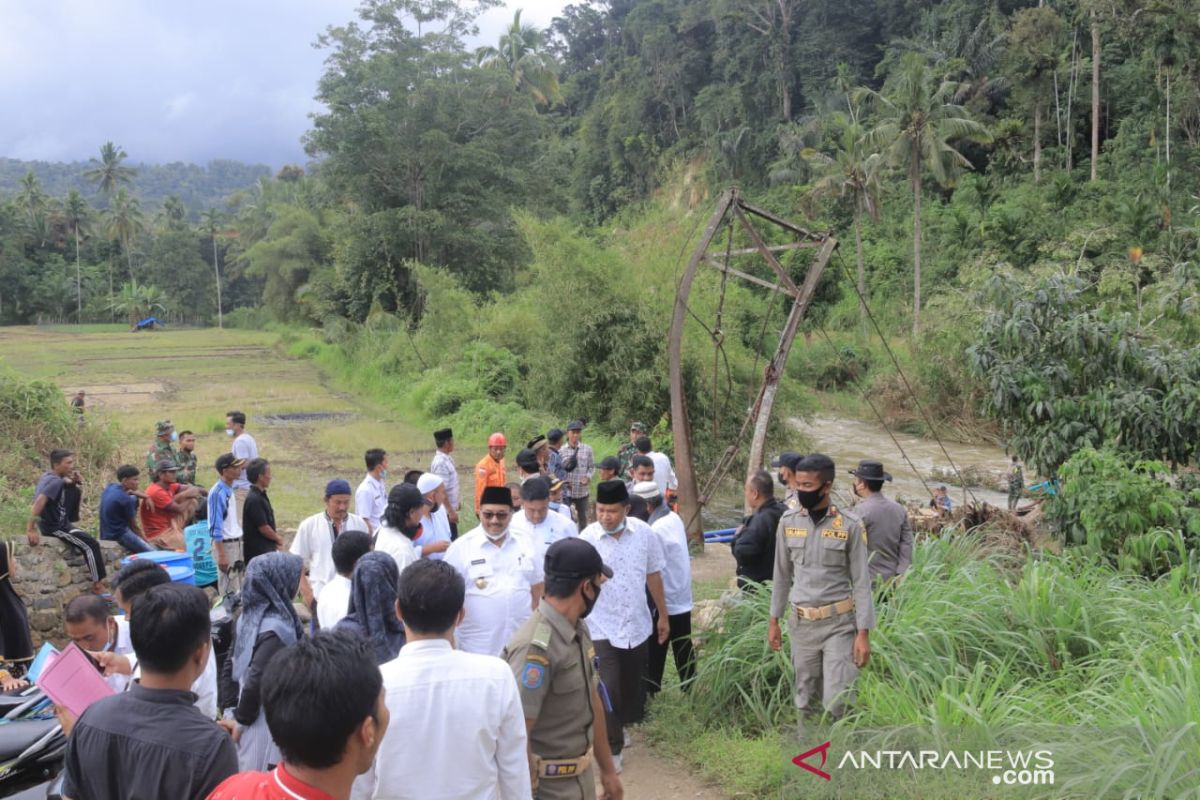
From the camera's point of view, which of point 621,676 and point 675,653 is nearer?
point 621,676

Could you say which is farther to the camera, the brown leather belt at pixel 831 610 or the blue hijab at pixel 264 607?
the brown leather belt at pixel 831 610

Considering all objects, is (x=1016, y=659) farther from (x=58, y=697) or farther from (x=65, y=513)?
(x=65, y=513)

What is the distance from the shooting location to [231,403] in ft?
83.5

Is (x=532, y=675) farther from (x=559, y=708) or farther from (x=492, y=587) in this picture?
(x=492, y=587)

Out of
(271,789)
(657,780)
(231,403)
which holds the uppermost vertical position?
(271,789)

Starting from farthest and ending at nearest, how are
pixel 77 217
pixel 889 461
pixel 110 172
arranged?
pixel 110 172
pixel 77 217
pixel 889 461

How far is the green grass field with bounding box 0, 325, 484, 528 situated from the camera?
1614 centimetres

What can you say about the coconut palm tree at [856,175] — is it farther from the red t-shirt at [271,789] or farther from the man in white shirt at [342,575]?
the red t-shirt at [271,789]

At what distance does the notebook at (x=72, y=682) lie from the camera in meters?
3.12

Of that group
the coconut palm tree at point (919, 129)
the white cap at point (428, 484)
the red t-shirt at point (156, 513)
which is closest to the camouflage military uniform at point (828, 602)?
the white cap at point (428, 484)

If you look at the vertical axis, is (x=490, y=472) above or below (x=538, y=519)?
below

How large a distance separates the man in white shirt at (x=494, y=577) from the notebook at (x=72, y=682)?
162cm

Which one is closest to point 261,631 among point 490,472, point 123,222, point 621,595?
point 621,595

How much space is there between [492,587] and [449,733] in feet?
6.26
